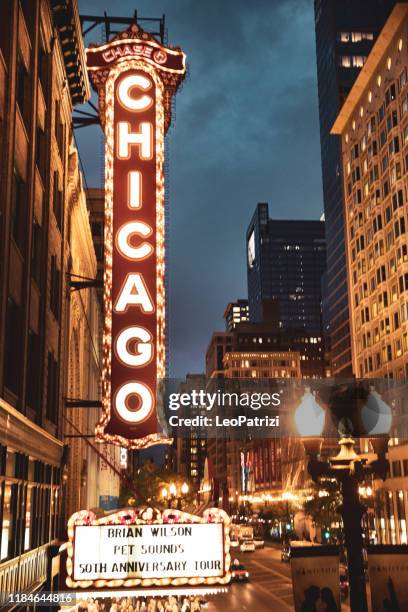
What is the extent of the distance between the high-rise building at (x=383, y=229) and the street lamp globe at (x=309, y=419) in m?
63.4

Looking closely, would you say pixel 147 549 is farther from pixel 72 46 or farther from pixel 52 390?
pixel 72 46

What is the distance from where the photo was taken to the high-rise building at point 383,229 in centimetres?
7569

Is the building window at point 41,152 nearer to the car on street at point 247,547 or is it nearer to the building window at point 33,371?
the building window at point 33,371

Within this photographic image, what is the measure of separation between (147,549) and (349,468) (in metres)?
5.80

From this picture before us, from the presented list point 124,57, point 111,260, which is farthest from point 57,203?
point 124,57

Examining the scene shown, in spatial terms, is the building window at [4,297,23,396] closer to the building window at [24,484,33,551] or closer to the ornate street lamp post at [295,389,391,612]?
the building window at [24,484,33,551]

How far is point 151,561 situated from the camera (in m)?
16.2

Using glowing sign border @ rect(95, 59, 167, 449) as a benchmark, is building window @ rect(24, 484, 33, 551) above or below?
below

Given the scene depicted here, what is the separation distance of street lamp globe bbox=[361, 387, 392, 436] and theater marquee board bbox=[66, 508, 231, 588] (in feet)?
18.1

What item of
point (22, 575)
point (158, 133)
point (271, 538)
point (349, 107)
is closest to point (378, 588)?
point (22, 575)

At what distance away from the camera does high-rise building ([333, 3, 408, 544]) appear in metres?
75.7

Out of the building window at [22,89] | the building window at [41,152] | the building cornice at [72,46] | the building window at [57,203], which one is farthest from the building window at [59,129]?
the building window at [22,89]

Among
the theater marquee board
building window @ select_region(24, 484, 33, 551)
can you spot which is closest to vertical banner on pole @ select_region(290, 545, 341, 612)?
the theater marquee board

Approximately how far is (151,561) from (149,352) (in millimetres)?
8915
